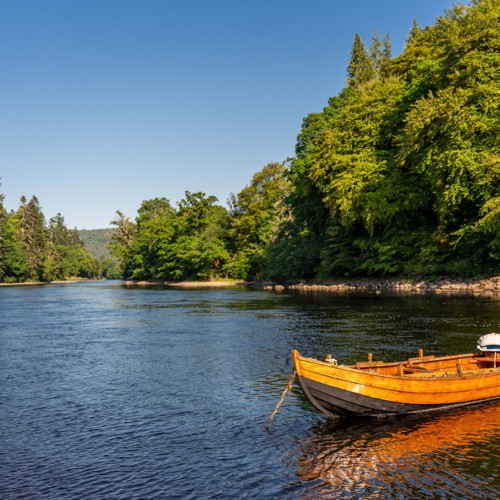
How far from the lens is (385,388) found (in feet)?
46.0

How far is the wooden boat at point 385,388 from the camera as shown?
543 inches

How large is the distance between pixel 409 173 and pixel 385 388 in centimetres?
4926

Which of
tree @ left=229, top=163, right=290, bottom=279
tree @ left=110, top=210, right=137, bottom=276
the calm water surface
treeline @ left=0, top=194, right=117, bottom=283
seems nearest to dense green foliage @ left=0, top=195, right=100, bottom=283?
treeline @ left=0, top=194, right=117, bottom=283

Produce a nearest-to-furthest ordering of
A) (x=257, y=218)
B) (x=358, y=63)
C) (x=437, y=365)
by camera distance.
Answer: (x=437, y=365) → (x=257, y=218) → (x=358, y=63)

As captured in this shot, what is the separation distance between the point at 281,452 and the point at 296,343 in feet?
48.8

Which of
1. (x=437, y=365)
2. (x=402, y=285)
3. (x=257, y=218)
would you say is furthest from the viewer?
(x=257, y=218)

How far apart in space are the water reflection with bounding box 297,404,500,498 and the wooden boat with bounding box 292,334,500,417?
44cm

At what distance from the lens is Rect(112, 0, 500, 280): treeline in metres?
48.5

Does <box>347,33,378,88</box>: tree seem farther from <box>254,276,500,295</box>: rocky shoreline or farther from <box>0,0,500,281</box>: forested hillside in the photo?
<box>254,276,500,295</box>: rocky shoreline

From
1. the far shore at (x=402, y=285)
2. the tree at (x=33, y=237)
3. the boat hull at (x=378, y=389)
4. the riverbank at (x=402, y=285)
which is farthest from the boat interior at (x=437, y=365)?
the tree at (x=33, y=237)

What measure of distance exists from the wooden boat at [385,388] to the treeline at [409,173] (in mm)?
33754

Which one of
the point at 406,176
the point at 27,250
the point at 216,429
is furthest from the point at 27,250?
the point at 216,429

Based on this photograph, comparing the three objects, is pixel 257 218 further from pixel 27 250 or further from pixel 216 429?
pixel 216 429

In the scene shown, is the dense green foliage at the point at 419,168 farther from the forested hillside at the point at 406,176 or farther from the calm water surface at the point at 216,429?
the calm water surface at the point at 216,429
